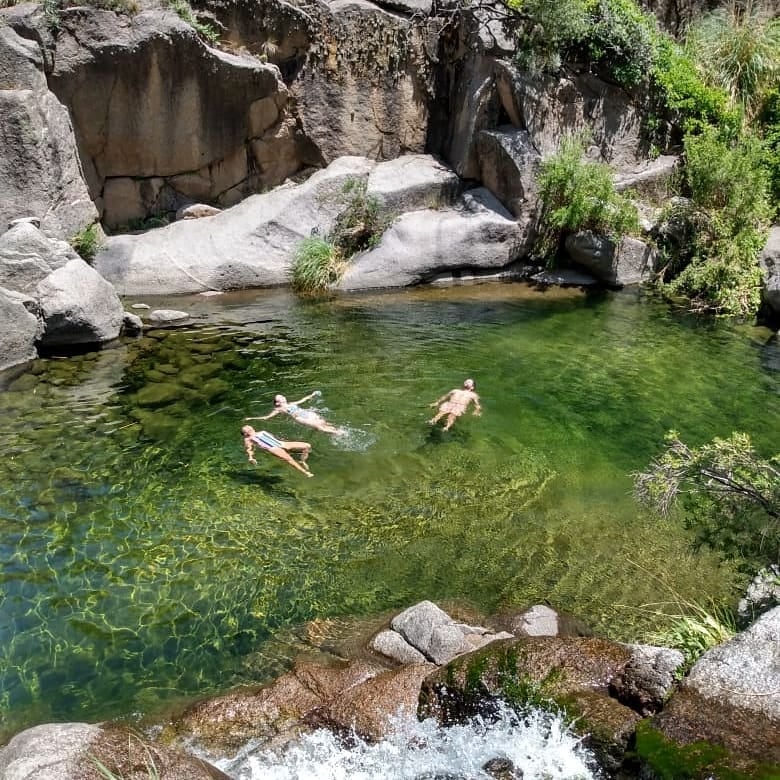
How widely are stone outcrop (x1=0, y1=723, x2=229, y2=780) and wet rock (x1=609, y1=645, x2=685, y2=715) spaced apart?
298cm

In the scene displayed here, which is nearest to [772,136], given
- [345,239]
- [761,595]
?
[345,239]

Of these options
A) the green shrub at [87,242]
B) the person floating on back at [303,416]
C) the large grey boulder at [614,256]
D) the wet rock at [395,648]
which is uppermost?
the large grey boulder at [614,256]

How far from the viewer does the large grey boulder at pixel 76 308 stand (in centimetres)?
1385

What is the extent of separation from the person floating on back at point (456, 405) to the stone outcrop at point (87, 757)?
6.50 metres

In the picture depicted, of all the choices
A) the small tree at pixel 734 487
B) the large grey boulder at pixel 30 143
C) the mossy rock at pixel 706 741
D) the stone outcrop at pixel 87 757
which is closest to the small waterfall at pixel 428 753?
the stone outcrop at pixel 87 757

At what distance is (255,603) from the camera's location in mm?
7387

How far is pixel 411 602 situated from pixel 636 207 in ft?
46.9

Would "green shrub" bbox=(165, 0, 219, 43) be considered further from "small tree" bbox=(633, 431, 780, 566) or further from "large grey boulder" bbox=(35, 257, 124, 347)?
"small tree" bbox=(633, 431, 780, 566)

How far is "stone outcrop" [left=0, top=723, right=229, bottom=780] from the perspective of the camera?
186 inches

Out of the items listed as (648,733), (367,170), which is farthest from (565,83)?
(648,733)

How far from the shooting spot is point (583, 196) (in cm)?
1773

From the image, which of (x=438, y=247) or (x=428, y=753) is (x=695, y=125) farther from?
(x=428, y=753)

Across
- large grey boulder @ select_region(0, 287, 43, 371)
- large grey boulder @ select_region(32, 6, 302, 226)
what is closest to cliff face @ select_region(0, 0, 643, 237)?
large grey boulder @ select_region(32, 6, 302, 226)

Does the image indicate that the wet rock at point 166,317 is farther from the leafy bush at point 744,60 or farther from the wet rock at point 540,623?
the leafy bush at point 744,60
